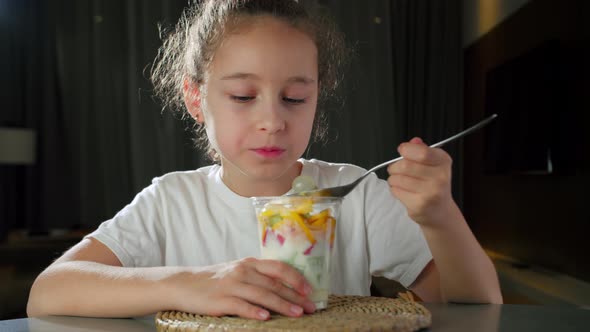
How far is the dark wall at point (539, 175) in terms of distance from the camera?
145 inches

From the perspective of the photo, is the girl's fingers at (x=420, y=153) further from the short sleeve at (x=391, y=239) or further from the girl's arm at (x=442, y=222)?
the short sleeve at (x=391, y=239)

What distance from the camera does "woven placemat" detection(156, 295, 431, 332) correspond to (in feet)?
2.55

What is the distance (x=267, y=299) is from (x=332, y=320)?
104mm

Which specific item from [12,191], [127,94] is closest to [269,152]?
[127,94]

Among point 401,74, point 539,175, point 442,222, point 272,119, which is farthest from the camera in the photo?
point 401,74

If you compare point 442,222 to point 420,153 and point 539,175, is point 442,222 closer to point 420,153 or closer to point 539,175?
point 420,153

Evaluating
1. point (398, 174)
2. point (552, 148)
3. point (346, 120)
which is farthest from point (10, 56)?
point (398, 174)

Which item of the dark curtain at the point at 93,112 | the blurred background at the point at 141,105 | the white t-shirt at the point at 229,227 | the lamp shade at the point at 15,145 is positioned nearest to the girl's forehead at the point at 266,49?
the white t-shirt at the point at 229,227

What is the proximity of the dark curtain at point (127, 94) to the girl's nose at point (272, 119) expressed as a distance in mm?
4048

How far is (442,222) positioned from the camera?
1.07 metres

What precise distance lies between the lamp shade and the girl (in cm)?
407

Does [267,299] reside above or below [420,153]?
below

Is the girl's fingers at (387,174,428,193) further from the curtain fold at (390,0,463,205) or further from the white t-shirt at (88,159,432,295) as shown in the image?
the curtain fold at (390,0,463,205)

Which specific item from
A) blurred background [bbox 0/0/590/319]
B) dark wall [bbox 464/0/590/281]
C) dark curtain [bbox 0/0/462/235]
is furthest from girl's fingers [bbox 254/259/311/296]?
dark curtain [bbox 0/0/462/235]
